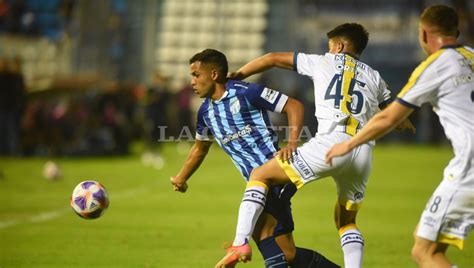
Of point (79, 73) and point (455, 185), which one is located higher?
point (455, 185)

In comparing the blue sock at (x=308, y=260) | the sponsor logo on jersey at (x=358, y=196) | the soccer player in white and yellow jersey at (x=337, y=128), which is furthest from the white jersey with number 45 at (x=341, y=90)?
the blue sock at (x=308, y=260)

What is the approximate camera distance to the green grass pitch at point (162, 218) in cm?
1023

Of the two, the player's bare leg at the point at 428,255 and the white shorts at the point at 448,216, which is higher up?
the white shorts at the point at 448,216

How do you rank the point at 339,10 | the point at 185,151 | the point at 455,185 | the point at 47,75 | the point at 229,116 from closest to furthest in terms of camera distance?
the point at 455,185 < the point at 229,116 < the point at 47,75 < the point at 185,151 < the point at 339,10

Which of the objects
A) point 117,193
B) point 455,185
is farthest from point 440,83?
point 117,193

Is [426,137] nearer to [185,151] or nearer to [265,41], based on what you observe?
[265,41]

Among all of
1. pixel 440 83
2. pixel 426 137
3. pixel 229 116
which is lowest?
pixel 426 137

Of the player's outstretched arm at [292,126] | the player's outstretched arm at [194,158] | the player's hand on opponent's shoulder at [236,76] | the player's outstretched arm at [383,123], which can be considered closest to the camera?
the player's outstretched arm at [383,123]

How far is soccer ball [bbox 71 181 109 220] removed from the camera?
8977 millimetres

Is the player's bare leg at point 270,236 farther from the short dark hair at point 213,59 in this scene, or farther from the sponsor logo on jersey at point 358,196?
the short dark hair at point 213,59

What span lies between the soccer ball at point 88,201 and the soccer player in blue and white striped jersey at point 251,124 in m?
1.44

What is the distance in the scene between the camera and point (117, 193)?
17.4 m

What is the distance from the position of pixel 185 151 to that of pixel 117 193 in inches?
525

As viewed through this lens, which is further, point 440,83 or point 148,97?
point 148,97
